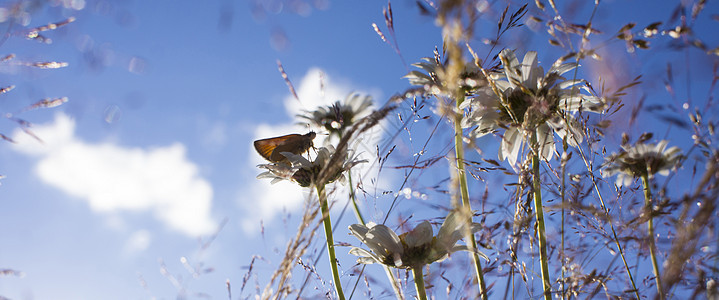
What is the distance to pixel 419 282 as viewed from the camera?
1.16m

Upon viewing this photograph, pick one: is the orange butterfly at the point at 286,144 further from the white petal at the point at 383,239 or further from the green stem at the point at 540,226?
the green stem at the point at 540,226

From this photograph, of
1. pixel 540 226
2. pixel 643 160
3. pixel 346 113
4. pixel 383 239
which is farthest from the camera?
pixel 346 113

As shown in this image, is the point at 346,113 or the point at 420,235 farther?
the point at 346,113

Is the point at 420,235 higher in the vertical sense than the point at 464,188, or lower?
lower

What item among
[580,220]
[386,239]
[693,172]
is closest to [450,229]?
[386,239]

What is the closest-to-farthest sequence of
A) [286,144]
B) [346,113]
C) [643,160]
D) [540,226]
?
[540,226] < [643,160] < [286,144] < [346,113]

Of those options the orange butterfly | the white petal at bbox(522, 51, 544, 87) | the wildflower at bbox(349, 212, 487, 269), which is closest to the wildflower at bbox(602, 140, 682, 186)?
the white petal at bbox(522, 51, 544, 87)

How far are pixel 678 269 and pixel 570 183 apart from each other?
460mm

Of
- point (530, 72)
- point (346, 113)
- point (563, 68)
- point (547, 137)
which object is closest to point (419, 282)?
point (547, 137)

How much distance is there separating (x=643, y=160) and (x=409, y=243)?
62 centimetres

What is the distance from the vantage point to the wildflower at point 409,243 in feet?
3.89

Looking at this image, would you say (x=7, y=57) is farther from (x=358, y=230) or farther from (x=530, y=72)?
(x=530, y=72)

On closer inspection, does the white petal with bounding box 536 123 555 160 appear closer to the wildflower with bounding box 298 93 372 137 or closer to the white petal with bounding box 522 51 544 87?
the white petal with bounding box 522 51 544 87

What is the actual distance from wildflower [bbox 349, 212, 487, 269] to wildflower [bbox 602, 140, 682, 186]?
37cm
